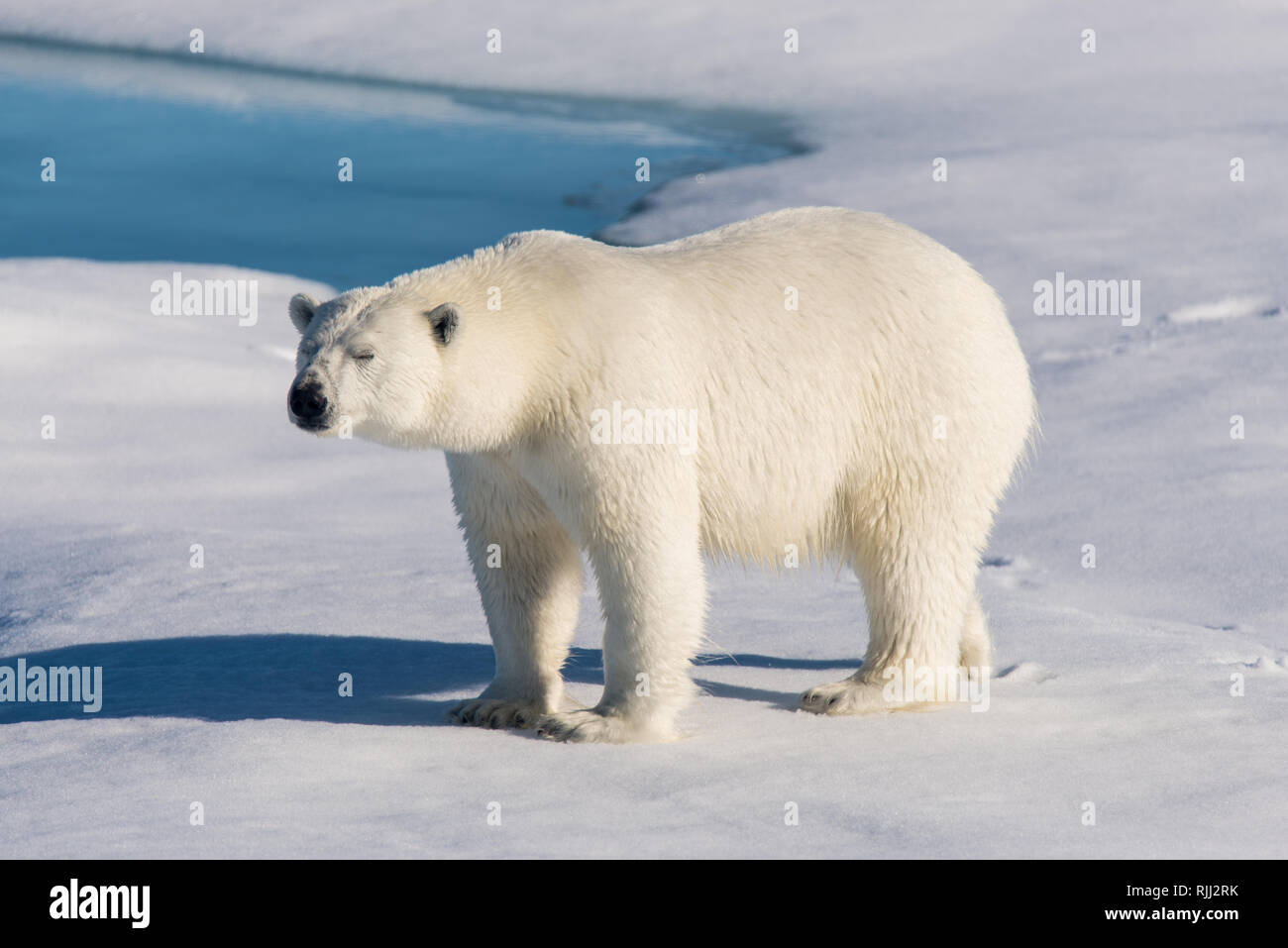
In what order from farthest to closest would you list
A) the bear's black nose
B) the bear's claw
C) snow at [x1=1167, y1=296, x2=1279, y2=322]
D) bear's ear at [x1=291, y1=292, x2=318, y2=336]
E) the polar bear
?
snow at [x1=1167, y1=296, x2=1279, y2=322]
the bear's claw
bear's ear at [x1=291, y1=292, x2=318, y2=336]
the polar bear
the bear's black nose

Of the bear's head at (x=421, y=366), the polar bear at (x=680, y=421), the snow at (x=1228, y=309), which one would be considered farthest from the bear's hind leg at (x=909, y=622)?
the snow at (x=1228, y=309)

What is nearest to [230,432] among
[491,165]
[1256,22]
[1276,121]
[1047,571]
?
[1047,571]

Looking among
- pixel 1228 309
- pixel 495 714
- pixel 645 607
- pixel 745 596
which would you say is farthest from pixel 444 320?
pixel 1228 309

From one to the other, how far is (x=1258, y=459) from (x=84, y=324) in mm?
6686

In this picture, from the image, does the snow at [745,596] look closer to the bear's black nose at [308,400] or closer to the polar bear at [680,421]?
the polar bear at [680,421]

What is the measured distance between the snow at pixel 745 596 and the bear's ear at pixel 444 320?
3.67 ft

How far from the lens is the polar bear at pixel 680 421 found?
4133 millimetres

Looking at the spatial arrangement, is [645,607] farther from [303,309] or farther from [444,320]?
[303,309]

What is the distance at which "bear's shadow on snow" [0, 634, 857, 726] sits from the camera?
4.61 meters

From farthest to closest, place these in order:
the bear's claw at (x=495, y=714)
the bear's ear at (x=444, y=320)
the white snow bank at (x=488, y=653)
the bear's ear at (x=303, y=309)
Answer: the bear's claw at (x=495, y=714) → the bear's ear at (x=303, y=309) → the bear's ear at (x=444, y=320) → the white snow bank at (x=488, y=653)

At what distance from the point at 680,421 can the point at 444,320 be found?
0.73 meters

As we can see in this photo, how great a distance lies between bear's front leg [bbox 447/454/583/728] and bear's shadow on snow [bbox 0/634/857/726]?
228 mm

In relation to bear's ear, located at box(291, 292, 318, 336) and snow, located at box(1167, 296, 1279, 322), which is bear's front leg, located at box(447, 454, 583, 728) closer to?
bear's ear, located at box(291, 292, 318, 336)

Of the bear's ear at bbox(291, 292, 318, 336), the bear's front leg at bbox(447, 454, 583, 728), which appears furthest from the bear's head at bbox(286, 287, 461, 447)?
the bear's front leg at bbox(447, 454, 583, 728)
